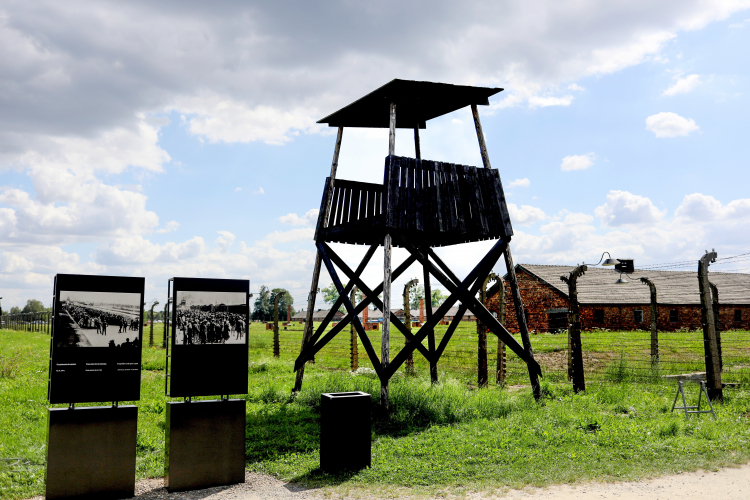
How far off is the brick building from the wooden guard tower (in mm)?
22108

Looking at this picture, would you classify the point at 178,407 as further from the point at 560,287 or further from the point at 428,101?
the point at 560,287

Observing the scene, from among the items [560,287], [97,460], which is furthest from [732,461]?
[560,287]

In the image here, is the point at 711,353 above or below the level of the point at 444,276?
below

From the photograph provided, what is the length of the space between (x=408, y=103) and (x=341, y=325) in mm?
5281

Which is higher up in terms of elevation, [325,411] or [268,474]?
[325,411]

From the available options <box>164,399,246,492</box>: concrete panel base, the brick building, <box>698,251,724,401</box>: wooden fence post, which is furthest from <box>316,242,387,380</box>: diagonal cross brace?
the brick building

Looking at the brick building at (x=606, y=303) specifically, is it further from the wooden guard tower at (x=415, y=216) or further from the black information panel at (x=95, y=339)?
the black information panel at (x=95, y=339)

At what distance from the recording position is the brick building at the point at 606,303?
35.3 metres

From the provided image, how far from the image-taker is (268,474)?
7566 millimetres

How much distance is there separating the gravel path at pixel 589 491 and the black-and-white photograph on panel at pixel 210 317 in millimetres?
1862

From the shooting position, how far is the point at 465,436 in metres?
9.01

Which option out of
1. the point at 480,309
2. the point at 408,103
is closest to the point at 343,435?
the point at 480,309

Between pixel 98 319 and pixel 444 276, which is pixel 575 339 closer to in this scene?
pixel 444 276

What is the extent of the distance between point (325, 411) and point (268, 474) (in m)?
1.13
